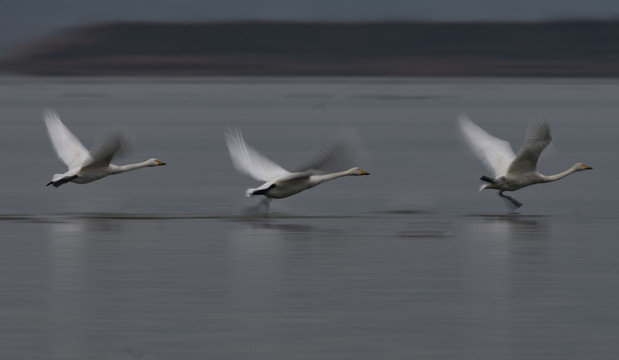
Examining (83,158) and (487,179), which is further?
(83,158)

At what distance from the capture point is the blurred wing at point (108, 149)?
1820 cm

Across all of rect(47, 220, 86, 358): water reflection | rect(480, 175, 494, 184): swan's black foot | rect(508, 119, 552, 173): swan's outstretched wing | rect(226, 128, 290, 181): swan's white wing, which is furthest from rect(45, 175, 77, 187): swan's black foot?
rect(508, 119, 552, 173): swan's outstretched wing

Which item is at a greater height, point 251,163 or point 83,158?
point 83,158

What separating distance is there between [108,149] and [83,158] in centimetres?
118

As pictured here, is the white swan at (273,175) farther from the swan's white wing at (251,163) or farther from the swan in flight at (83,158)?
the swan in flight at (83,158)

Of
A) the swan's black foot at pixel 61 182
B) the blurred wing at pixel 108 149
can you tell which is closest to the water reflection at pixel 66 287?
the swan's black foot at pixel 61 182

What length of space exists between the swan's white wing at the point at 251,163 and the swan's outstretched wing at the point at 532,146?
116 inches

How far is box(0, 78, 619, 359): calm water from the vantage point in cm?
1048

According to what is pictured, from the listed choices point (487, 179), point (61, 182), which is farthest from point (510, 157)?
point (61, 182)

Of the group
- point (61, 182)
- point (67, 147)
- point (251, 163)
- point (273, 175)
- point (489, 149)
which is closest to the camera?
point (273, 175)

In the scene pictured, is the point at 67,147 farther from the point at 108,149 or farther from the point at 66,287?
the point at 66,287

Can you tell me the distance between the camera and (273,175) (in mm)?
18391

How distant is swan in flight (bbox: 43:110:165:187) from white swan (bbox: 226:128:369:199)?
4.99 ft

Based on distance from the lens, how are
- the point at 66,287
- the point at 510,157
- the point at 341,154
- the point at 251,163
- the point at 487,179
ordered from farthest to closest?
the point at 510,157 → the point at 251,163 → the point at 487,179 → the point at 341,154 → the point at 66,287
